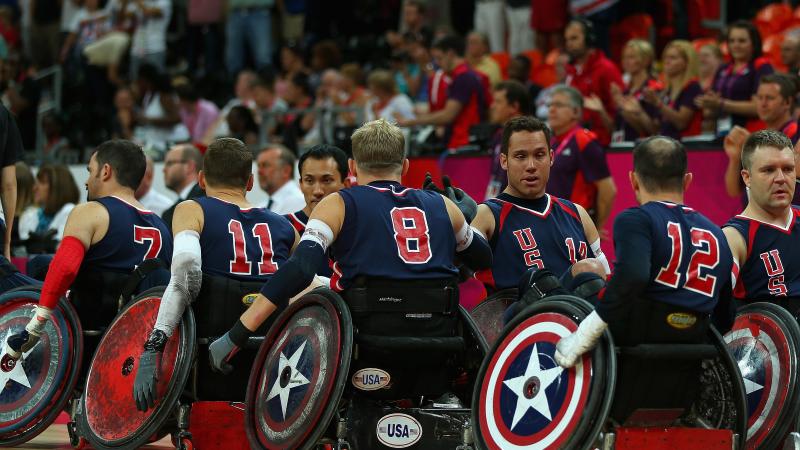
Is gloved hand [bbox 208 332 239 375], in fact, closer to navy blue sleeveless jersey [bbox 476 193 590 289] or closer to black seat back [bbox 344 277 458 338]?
black seat back [bbox 344 277 458 338]

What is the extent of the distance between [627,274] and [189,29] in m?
15.0

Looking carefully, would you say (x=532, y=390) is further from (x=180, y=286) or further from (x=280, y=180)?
(x=280, y=180)

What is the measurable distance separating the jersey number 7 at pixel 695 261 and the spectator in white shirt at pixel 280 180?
17.7ft

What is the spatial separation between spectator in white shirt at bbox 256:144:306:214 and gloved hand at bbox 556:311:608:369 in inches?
217

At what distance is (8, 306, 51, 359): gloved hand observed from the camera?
24.3ft

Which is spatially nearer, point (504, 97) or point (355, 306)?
point (355, 306)

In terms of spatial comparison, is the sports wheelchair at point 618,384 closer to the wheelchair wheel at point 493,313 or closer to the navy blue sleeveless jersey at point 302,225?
the wheelchair wheel at point 493,313

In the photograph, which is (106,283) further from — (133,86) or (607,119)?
(133,86)

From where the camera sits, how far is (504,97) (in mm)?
11102

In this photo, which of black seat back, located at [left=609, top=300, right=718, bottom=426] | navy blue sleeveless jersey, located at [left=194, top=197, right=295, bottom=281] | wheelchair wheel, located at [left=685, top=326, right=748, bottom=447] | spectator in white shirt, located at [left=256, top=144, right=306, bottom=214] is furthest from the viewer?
spectator in white shirt, located at [left=256, top=144, right=306, bottom=214]

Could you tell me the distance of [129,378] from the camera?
23.1ft

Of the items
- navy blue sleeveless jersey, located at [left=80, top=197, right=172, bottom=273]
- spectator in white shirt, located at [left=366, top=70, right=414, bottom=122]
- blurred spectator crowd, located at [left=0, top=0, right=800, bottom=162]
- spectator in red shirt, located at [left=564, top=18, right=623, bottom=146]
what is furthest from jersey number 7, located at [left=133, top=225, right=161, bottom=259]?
spectator in white shirt, located at [left=366, top=70, right=414, bottom=122]

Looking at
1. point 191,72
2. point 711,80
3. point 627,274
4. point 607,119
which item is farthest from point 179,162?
point 191,72

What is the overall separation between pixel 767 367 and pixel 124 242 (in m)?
3.52
